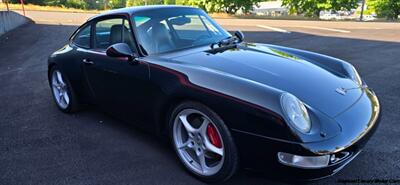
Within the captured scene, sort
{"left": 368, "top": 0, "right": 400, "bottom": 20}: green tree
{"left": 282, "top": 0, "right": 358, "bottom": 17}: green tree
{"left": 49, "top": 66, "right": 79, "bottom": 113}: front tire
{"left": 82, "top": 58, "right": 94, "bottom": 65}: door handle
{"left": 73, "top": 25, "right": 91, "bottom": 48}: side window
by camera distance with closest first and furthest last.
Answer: {"left": 82, "top": 58, "right": 94, "bottom": 65}: door handle < {"left": 73, "top": 25, "right": 91, "bottom": 48}: side window < {"left": 49, "top": 66, "right": 79, "bottom": 113}: front tire < {"left": 282, "top": 0, "right": 358, "bottom": 17}: green tree < {"left": 368, "top": 0, "right": 400, "bottom": 20}: green tree

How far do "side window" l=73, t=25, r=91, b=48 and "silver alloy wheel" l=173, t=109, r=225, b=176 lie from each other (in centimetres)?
181

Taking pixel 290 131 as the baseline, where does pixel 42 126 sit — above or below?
below

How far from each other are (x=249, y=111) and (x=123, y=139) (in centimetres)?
182

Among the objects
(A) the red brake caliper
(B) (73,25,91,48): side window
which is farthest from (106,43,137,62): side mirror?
(A) the red brake caliper

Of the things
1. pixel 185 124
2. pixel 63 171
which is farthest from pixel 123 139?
pixel 185 124

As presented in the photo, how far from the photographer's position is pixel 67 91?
14.2 ft

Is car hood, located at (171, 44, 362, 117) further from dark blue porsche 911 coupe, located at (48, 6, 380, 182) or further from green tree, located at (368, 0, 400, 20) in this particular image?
green tree, located at (368, 0, 400, 20)

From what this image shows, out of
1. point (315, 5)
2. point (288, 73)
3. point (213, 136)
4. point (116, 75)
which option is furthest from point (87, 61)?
point (315, 5)

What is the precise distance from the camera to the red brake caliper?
101 inches

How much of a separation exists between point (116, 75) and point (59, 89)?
5.34ft

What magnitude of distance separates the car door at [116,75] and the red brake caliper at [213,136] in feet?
2.40

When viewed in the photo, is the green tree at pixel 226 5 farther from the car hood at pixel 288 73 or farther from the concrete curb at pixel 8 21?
the car hood at pixel 288 73

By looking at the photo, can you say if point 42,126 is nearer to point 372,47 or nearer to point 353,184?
point 353,184

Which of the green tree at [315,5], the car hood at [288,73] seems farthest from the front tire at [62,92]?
the green tree at [315,5]
